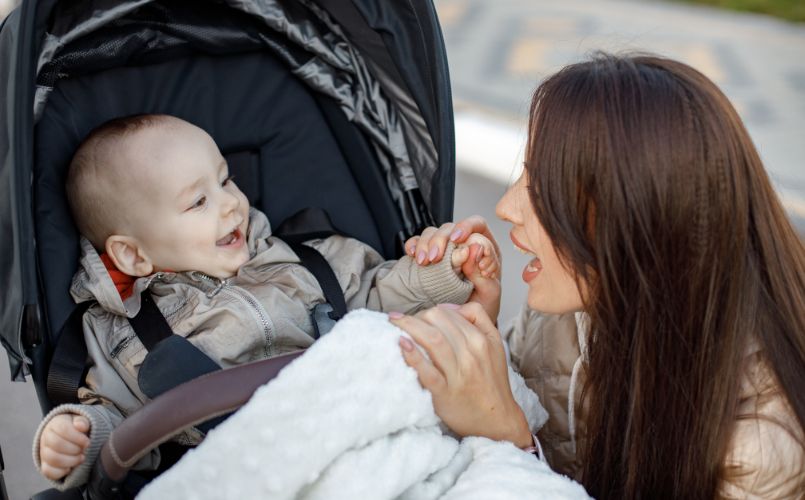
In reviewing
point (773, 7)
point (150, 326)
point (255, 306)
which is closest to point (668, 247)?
point (255, 306)

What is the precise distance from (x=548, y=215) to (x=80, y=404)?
2.49ft

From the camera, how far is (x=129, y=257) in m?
1.75

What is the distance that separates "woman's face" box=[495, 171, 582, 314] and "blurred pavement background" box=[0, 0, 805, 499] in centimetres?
110

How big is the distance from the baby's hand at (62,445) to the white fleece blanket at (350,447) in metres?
0.35

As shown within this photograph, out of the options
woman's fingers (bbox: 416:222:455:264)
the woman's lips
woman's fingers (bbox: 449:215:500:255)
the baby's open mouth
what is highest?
the woman's lips

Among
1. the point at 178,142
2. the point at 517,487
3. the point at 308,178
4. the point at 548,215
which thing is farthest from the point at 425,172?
the point at 517,487

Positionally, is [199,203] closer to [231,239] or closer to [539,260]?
[231,239]

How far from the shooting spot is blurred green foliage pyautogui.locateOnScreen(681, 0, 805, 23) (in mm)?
5806

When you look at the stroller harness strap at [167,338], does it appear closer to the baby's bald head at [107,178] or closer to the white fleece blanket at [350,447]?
the baby's bald head at [107,178]

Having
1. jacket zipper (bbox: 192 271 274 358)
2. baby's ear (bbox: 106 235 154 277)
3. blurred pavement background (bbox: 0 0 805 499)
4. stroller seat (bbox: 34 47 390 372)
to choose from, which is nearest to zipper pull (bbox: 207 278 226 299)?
jacket zipper (bbox: 192 271 274 358)

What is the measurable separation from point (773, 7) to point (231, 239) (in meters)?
5.18

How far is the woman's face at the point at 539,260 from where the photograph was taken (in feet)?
4.53

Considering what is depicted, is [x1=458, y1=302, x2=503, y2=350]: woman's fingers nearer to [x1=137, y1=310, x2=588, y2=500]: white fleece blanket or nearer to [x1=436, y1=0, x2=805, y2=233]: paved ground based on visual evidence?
[x1=137, y1=310, x2=588, y2=500]: white fleece blanket

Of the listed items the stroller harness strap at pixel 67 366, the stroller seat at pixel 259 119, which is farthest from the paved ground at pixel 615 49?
the stroller harness strap at pixel 67 366
